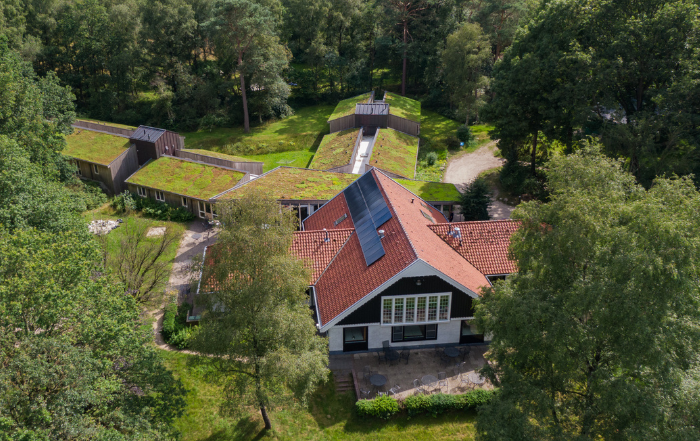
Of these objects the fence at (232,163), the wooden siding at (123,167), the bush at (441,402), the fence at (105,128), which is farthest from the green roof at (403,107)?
the bush at (441,402)

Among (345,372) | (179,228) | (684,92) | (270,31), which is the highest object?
(270,31)

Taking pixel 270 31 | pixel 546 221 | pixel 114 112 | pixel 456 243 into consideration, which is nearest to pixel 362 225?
pixel 456 243

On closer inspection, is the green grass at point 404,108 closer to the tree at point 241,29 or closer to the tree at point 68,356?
the tree at point 241,29

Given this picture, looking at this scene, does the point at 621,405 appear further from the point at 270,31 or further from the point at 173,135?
the point at 270,31

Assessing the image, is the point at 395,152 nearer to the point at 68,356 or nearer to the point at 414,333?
the point at 414,333

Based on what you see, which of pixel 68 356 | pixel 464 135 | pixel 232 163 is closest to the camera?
pixel 68 356

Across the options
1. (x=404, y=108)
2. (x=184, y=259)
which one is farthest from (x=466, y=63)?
(x=184, y=259)
